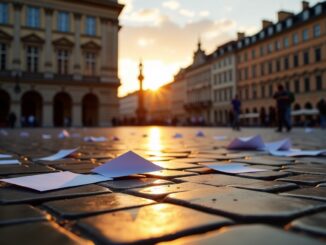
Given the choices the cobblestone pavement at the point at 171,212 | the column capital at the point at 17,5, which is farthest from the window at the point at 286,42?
the cobblestone pavement at the point at 171,212

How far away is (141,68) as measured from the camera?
3972cm

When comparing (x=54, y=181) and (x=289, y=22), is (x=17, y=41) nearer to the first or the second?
(x=289, y=22)

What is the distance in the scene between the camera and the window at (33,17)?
33906mm

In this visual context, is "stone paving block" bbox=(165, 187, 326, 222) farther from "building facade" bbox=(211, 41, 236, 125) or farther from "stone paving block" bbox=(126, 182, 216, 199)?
"building facade" bbox=(211, 41, 236, 125)

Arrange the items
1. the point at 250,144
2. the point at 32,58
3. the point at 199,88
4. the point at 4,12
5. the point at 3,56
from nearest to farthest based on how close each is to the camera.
→ the point at 250,144 < the point at 4,12 < the point at 3,56 < the point at 32,58 < the point at 199,88

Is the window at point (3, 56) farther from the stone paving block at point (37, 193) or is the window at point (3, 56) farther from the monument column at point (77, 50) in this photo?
the stone paving block at point (37, 193)

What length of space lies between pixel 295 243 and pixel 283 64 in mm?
49396

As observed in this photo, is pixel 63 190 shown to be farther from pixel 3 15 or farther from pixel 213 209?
pixel 3 15

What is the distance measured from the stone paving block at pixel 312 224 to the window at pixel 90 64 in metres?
36.1

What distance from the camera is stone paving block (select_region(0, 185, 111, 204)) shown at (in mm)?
1624

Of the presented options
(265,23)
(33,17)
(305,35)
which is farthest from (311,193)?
(265,23)

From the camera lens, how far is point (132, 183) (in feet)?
6.80

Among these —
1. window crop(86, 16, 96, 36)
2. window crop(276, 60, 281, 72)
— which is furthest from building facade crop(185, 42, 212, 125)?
window crop(86, 16, 96, 36)

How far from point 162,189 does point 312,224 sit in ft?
2.86
